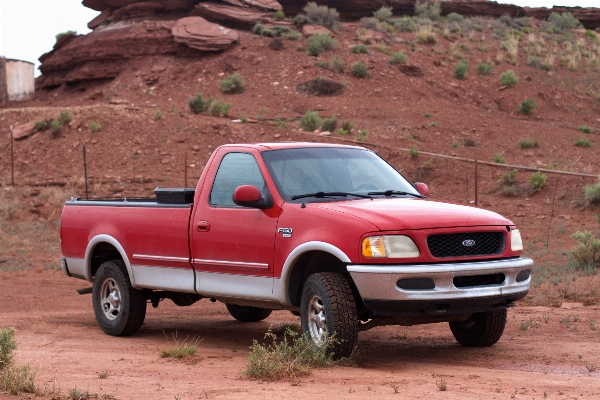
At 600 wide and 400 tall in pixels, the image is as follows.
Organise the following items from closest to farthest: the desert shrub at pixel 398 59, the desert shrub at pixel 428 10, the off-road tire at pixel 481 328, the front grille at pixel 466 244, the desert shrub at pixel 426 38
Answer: the front grille at pixel 466 244
the off-road tire at pixel 481 328
the desert shrub at pixel 398 59
the desert shrub at pixel 426 38
the desert shrub at pixel 428 10

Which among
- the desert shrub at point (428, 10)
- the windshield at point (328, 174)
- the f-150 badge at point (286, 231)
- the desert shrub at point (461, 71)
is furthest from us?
the desert shrub at point (428, 10)

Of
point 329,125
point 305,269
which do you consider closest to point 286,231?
point 305,269

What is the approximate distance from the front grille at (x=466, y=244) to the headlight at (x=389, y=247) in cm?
19

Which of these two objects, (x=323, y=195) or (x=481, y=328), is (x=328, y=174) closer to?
(x=323, y=195)

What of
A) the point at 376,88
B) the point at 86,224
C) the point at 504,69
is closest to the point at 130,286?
the point at 86,224

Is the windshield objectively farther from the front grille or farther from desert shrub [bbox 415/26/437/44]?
desert shrub [bbox 415/26/437/44]

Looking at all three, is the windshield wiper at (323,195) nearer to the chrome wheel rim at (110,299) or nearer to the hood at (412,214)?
the hood at (412,214)

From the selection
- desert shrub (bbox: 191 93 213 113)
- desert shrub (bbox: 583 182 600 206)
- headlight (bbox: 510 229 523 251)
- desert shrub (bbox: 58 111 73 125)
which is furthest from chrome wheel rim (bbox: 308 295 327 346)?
desert shrub (bbox: 191 93 213 113)

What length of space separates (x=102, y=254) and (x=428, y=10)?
44452mm

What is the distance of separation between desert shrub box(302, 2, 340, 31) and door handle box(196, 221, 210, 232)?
1496 inches

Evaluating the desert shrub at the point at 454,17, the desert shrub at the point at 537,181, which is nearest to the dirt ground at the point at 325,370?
the desert shrub at the point at 537,181

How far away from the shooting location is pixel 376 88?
127ft

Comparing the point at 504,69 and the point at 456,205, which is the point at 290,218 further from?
the point at 504,69

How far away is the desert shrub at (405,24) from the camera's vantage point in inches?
1911
